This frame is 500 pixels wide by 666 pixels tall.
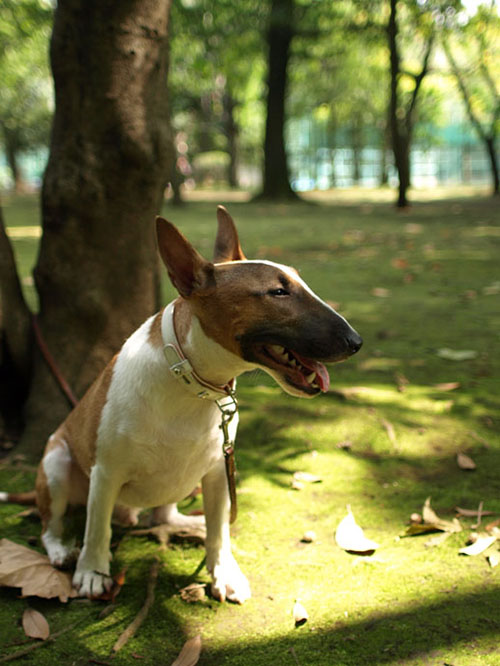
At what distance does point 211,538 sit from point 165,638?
0.42 m

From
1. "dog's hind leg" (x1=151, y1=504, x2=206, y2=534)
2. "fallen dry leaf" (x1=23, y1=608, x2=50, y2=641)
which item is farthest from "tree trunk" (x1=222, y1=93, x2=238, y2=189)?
"fallen dry leaf" (x1=23, y1=608, x2=50, y2=641)

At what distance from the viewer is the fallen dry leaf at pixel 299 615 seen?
2.23 meters

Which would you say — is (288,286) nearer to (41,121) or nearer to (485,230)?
(485,230)

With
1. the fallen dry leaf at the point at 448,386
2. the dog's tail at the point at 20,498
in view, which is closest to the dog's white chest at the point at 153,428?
the dog's tail at the point at 20,498

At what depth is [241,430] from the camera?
3756mm

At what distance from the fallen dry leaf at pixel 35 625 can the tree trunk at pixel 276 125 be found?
56.9 ft

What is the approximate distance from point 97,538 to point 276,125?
17748mm

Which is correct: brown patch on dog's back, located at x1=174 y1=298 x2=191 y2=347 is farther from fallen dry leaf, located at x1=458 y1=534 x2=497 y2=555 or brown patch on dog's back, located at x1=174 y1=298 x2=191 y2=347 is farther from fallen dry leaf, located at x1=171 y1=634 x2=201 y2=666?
fallen dry leaf, located at x1=458 y1=534 x2=497 y2=555

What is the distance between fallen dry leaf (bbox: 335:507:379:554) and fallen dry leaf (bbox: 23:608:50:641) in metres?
1.14

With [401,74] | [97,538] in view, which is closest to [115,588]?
[97,538]

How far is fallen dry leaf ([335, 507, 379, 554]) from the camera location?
8.65 ft

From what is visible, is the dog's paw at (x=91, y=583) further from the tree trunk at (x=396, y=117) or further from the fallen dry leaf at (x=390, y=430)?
the tree trunk at (x=396, y=117)

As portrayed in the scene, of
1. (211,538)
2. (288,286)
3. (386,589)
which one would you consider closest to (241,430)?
(211,538)

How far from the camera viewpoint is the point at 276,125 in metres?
18.9
